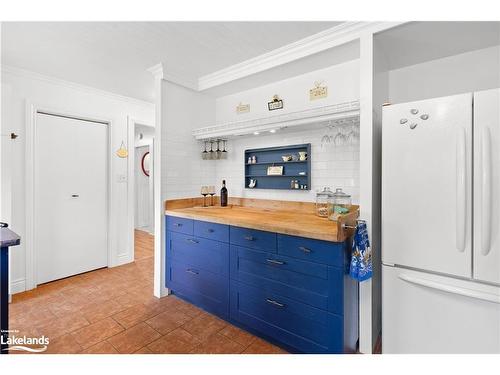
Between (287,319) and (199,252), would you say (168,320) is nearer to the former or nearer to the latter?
(199,252)

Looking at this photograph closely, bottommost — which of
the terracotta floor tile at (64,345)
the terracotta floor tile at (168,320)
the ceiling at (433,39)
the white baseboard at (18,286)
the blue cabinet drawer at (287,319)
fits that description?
the terracotta floor tile at (168,320)

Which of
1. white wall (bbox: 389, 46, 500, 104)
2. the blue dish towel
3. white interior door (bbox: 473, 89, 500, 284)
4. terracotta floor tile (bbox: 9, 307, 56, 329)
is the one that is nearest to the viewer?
white interior door (bbox: 473, 89, 500, 284)

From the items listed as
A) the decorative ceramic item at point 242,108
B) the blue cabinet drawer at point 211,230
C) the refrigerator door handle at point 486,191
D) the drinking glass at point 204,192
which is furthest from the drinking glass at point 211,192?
the refrigerator door handle at point 486,191

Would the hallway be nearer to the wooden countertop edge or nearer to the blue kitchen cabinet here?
the blue kitchen cabinet

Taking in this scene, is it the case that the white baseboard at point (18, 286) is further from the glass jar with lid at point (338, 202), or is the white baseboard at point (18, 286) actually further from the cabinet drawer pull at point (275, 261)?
the glass jar with lid at point (338, 202)

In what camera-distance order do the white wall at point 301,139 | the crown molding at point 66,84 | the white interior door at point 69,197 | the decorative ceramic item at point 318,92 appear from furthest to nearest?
the white interior door at point 69,197
the crown molding at point 66,84
the decorative ceramic item at point 318,92
the white wall at point 301,139

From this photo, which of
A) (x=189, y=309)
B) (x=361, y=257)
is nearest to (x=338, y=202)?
(x=361, y=257)

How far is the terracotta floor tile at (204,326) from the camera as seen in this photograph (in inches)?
80.3

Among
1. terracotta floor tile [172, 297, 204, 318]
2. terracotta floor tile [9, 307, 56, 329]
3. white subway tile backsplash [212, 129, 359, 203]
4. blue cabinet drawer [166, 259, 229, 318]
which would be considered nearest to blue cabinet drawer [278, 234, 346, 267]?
blue cabinet drawer [166, 259, 229, 318]

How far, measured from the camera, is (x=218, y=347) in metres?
1.86

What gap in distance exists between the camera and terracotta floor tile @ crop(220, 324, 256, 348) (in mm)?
1935

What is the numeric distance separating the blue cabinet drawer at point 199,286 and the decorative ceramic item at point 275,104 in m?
1.75

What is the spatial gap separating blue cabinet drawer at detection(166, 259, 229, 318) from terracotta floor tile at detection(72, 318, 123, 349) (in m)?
0.61
